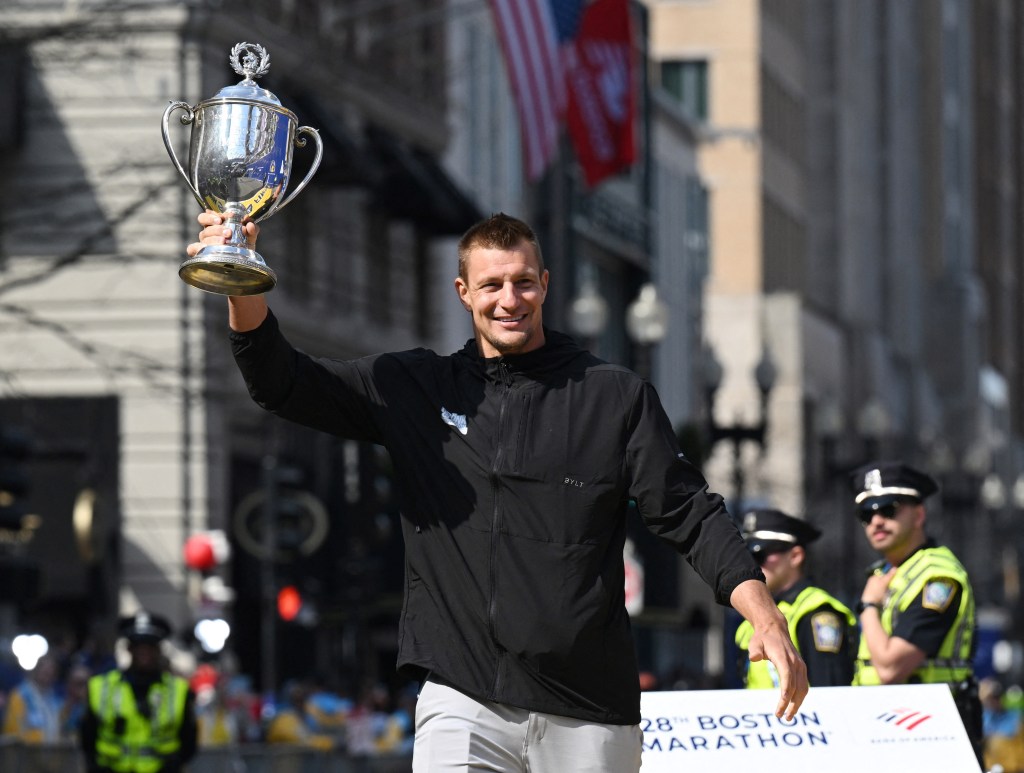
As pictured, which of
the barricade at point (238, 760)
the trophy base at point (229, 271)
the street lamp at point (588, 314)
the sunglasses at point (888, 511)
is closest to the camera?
the trophy base at point (229, 271)

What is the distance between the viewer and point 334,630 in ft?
116

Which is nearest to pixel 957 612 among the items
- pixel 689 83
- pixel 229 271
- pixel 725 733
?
pixel 725 733

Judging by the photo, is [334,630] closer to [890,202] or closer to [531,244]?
[531,244]

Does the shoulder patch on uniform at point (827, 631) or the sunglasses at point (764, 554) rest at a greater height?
the sunglasses at point (764, 554)

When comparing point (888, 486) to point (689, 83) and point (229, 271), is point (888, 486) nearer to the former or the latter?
point (229, 271)

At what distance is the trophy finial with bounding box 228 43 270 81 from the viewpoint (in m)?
7.33

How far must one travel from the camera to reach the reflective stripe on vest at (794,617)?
395 inches

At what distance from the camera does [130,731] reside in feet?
48.5

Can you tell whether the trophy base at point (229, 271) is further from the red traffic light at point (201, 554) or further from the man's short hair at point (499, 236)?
the red traffic light at point (201, 554)

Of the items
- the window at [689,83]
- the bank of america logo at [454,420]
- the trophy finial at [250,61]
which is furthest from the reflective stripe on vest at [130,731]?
the window at [689,83]

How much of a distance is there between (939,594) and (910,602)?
108mm

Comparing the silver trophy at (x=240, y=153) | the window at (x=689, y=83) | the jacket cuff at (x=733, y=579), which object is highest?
the window at (x=689, y=83)

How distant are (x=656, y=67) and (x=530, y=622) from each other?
6936 cm

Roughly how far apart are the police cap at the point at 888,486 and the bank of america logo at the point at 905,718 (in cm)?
170
